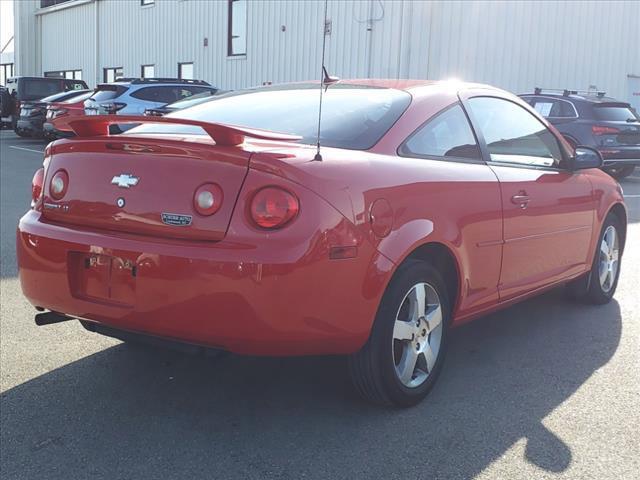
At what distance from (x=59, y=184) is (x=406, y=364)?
1737 mm

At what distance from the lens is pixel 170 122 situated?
3055 millimetres

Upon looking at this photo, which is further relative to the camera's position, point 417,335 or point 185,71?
point 185,71

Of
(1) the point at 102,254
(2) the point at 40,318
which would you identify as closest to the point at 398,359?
(1) the point at 102,254

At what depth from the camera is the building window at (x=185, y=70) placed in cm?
2522

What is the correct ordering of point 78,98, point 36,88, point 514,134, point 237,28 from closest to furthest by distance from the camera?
1. point 514,134
2. point 78,98
3. point 36,88
4. point 237,28

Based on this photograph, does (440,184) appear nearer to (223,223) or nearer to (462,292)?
(462,292)

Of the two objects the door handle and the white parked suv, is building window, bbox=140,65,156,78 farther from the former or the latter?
the door handle

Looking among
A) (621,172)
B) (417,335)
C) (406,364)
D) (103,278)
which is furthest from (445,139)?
(621,172)

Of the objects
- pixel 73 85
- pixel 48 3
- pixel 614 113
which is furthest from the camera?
pixel 48 3

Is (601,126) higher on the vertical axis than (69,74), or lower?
lower

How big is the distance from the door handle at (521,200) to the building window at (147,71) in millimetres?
24500

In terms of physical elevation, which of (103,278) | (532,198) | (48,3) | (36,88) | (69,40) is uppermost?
(48,3)

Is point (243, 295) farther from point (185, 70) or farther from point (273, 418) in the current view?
point (185, 70)

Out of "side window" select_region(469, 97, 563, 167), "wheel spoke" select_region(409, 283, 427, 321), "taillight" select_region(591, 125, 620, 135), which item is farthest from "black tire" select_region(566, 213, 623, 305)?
"taillight" select_region(591, 125, 620, 135)
